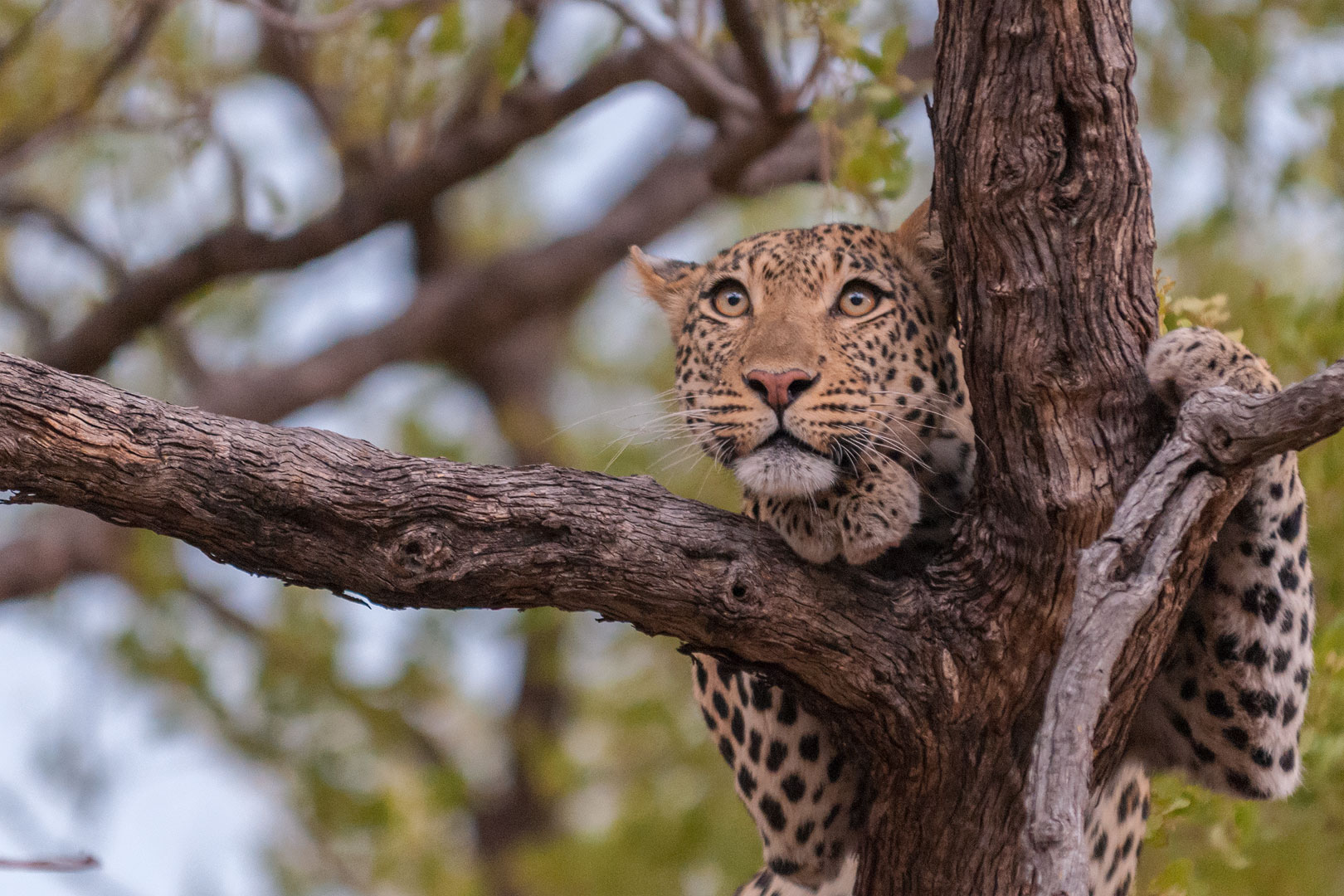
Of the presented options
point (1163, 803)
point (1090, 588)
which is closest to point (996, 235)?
point (1090, 588)

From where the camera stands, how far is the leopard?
17.0 ft

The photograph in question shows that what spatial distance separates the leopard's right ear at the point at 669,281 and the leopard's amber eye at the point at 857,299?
94cm

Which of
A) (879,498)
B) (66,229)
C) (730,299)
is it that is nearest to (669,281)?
(730,299)

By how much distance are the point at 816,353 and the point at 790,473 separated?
561mm

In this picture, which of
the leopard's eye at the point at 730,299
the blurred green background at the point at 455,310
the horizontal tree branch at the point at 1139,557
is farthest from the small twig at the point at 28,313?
the horizontal tree branch at the point at 1139,557

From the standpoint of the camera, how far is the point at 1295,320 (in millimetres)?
7379

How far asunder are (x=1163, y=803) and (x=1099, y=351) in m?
2.46

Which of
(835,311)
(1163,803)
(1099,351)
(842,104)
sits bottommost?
Answer: (1163,803)

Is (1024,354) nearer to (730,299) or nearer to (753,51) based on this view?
(730,299)

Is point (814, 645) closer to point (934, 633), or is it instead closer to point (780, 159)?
point (934, 633)

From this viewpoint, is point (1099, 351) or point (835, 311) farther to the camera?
point (835, 311)

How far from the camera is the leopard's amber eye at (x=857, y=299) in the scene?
595cm

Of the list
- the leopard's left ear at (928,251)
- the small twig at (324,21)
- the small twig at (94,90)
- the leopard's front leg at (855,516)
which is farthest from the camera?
the small twig at (94,90)

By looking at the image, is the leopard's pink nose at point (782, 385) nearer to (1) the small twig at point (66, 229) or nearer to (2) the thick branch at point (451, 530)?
(2) the thick branch at point (451, 530)
